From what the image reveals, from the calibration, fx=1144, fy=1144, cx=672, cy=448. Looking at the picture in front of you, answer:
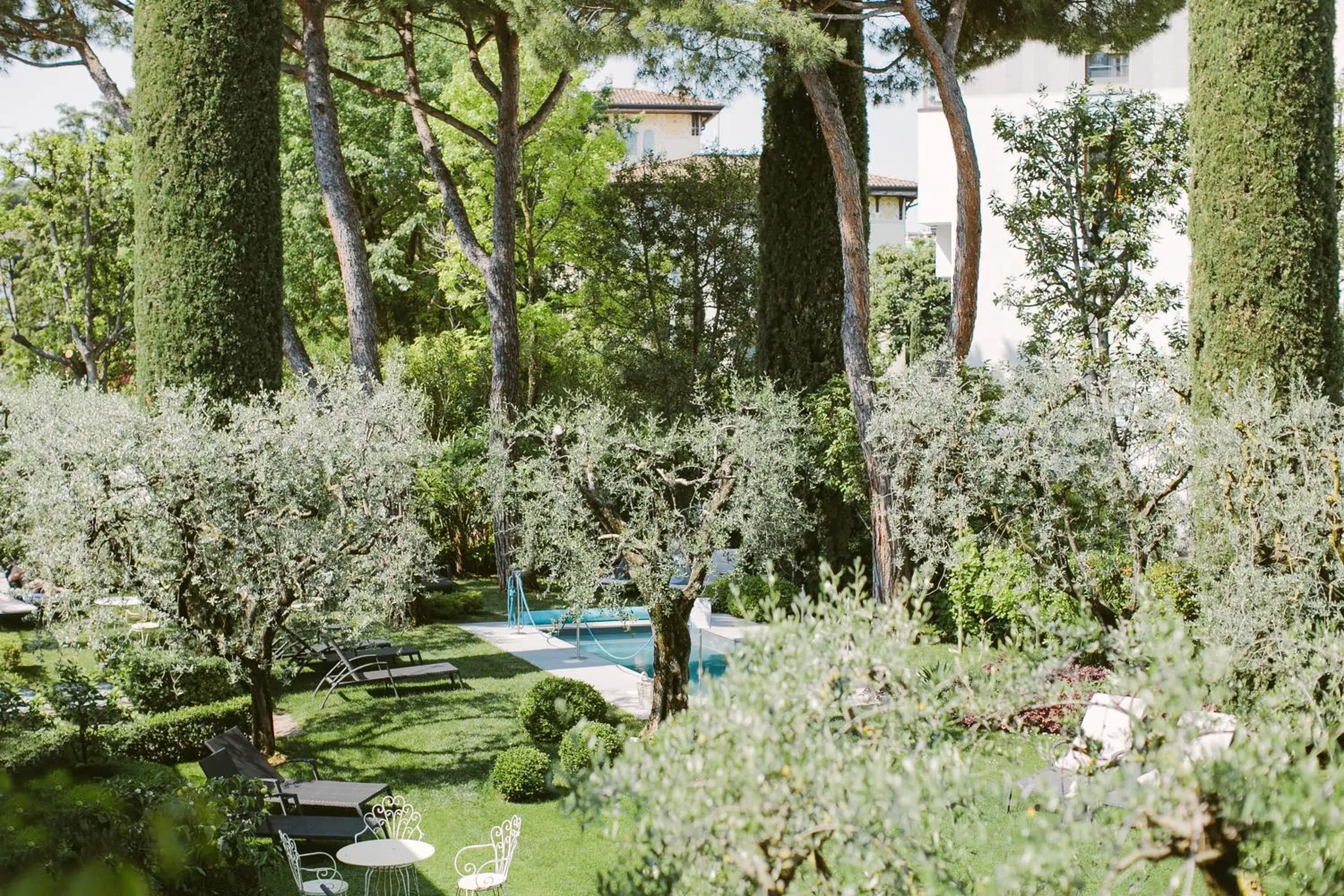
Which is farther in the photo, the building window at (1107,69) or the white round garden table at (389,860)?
the building window at (1107,69)

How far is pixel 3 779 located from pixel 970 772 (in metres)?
3.30

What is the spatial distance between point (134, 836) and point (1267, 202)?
13.0 meters

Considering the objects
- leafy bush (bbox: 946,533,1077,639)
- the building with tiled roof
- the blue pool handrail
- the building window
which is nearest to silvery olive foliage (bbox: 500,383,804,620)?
leafy bush (bbox: 946,533,1077,639)

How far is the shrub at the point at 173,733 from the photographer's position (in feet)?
39.2

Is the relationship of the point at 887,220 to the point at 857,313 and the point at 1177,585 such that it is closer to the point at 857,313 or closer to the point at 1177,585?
the point at 857,313

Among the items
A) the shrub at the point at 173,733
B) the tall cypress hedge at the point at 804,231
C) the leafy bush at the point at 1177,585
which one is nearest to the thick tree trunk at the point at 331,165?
the tall cypress hedge at the point at 804,231

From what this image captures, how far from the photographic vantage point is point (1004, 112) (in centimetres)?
2652

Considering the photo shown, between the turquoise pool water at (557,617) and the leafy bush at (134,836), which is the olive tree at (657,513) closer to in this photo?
the leafy bush at (134,836)

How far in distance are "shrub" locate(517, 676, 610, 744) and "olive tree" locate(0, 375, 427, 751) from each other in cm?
244

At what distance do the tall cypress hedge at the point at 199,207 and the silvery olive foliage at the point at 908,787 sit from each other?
12.2 meters

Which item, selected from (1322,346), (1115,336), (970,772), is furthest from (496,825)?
(1115,336)

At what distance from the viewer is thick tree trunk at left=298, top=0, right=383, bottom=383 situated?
61.8ft

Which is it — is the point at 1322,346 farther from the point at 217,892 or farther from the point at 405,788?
the point at 217,892

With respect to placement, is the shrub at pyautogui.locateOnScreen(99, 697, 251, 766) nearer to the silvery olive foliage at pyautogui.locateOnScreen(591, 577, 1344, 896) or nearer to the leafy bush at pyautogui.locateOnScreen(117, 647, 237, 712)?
the leafy bush at pyautogui.locateOnScreen(117, 647, 237, 712)
